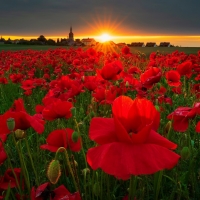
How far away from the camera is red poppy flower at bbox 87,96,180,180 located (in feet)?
2.55

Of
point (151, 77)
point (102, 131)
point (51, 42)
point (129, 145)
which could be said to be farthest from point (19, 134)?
point (51, 42)

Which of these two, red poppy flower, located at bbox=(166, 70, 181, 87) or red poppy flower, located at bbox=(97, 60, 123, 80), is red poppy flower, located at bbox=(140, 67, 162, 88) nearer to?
red poppy flower, located at bbox=(97, 60, 123, 80)

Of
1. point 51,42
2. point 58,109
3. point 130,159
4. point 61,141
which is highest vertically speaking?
point 130,159

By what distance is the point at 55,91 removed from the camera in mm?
2500

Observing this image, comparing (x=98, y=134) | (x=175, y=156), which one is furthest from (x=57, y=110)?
(x=175, y=156)

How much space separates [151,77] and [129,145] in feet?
4.99

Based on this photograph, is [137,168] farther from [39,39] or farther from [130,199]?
[39,39]

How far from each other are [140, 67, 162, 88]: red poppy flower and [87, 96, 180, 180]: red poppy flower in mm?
1371

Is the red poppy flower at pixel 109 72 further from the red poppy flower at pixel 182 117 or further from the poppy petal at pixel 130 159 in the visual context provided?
the poppy petal at pixel 130 159

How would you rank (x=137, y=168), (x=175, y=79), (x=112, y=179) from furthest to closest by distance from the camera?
(x=175, y=79) → (x=112, y=179) → (x=137, y=168)

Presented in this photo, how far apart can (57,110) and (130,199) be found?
0.64 meters

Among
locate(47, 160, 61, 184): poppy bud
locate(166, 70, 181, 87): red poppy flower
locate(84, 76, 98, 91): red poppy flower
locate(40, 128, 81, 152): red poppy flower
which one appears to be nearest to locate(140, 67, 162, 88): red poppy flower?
locate(84, 76, 98, 91): red poppy flower

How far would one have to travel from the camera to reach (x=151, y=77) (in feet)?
7.54

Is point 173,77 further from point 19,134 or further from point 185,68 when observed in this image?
point 19,134
